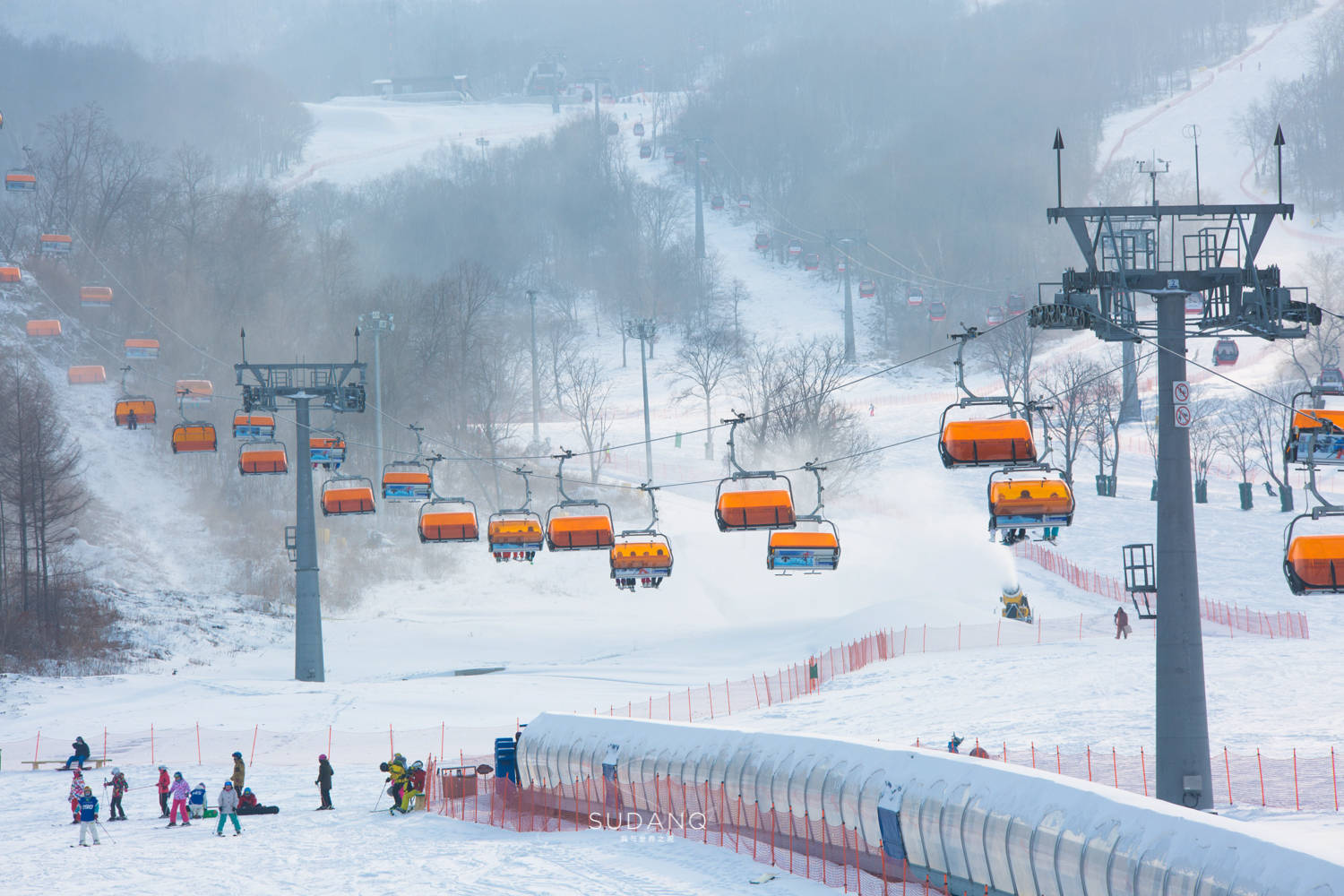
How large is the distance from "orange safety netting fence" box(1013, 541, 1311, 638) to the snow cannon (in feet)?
13.5

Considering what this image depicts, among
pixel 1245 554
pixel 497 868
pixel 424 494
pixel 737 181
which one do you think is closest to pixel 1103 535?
pixel 1245 554

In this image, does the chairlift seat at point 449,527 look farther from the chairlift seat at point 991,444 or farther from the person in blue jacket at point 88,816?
the chairlift seat at point 991,444

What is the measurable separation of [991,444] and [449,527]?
52.3ft

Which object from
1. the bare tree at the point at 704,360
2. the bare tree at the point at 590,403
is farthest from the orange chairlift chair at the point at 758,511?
the bare tree at the point at 704,360

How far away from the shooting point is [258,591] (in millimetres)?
61625

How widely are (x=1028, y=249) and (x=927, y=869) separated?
128292 millimetres

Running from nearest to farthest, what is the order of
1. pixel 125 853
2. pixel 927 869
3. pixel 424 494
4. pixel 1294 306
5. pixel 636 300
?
1. pixel 927 869
2. pixel 1294 306
3. pixel 125 853
4. pixel 424 494
5. pixel 636 300

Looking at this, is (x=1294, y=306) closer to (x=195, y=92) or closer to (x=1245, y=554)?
(x=1245, y=554)

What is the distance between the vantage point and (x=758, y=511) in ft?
78.5

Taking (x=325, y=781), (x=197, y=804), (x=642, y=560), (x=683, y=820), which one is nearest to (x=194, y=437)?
(x=197, y=804)

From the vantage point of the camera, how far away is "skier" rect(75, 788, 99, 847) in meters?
24.0

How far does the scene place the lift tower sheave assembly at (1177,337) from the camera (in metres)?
19.4

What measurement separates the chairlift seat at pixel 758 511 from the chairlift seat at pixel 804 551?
3522 millimetres

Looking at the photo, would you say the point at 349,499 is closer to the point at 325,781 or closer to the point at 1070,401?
the point at 325,781
